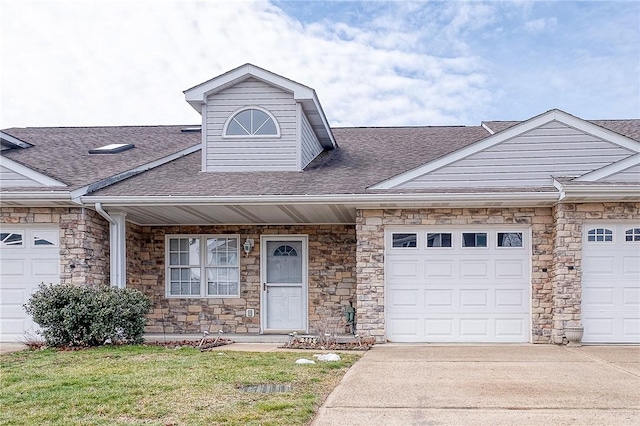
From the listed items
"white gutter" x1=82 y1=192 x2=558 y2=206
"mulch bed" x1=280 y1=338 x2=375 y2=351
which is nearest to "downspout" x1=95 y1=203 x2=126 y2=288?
"white gutter" x1=82 y1=192 x2=558 y2=206

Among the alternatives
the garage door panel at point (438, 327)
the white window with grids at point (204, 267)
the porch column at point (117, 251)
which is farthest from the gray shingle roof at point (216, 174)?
the garage door panel at point (438, 327)

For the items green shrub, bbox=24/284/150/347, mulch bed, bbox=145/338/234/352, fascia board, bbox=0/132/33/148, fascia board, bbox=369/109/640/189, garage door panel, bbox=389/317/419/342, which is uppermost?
fascia board, bbox=0/132/33/148

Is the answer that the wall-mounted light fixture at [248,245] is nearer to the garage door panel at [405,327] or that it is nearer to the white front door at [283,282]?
the white front door at [283,282]

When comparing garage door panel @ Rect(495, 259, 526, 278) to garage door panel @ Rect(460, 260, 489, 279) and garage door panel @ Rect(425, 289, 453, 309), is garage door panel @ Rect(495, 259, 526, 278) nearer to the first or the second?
garage door panel @ Rect(460, 260, 489, 279)

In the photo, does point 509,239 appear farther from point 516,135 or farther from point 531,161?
point 516,135

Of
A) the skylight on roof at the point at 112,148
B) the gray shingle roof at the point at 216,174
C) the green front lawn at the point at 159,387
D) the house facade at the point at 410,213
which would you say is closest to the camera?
the green front lawn at the point at 159,387

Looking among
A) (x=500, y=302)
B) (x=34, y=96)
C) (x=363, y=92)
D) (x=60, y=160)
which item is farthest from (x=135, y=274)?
(x=363, y=92)

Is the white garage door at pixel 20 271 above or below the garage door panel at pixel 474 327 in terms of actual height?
above

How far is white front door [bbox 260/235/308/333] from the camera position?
39.5 ft

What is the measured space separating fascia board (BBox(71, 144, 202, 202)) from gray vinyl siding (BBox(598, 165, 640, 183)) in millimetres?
8382

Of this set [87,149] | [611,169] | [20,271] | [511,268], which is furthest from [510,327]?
[87,149]

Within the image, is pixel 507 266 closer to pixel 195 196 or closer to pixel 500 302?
pixel 500 302

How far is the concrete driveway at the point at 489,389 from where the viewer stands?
197 inches

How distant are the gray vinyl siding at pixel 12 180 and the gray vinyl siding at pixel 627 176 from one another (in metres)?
9.61
